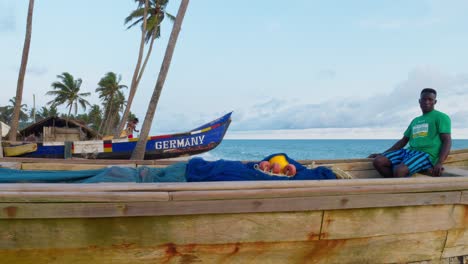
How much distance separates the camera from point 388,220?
83.6 inches

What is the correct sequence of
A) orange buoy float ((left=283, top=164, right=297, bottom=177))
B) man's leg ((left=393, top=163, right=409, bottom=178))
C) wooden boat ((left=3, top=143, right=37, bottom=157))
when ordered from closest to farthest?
orange buoy float ((left=283, top=164, right=297, bottom=177)), man's leg ((left=393, top=163, right=409, bottom=178)), wooden boat ((left=3, top=143, right=37, bottom=157))

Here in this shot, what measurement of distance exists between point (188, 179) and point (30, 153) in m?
10.3

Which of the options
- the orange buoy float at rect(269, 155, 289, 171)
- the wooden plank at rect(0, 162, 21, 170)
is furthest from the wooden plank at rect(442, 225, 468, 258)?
the wooden plank at rect(0, 162, 21, 170)

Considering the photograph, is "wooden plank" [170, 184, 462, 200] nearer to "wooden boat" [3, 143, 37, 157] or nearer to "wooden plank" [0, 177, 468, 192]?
"wooden plank" [0, 177, 468, 192]

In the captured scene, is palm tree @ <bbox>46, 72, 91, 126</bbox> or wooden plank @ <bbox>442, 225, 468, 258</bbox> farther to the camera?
palm tree @ <bbox>46, 72, 91, 126</bbox>

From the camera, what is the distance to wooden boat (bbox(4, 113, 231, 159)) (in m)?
10.9

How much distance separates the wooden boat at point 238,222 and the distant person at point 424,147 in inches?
31.1

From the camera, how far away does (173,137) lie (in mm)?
12258

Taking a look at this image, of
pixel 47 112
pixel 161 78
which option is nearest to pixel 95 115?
pixel 47 112

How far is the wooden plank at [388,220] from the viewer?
2.06 m

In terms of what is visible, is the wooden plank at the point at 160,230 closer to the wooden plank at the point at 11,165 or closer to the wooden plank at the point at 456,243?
the wooden plank at the point at 456,243

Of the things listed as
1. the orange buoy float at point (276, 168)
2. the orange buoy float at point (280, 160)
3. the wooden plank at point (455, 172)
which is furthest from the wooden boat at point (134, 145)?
the wooden plank at point (455, 172)

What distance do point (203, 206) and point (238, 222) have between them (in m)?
0.25

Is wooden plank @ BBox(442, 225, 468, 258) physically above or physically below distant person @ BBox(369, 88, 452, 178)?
below
